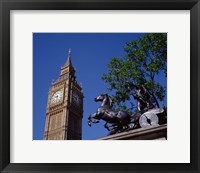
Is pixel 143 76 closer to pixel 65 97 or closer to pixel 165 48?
pixel 165 48

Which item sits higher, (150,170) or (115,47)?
(115,47)

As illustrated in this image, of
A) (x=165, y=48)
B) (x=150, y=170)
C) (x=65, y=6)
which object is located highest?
(x=65, y=6)

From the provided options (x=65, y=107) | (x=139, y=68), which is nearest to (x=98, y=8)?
(x=139, y=68)

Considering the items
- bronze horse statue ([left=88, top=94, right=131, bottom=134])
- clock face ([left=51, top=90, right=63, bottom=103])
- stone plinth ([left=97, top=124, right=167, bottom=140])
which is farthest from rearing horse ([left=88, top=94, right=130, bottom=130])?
clock face ([left=51, top=90, right=63, bottom=103])

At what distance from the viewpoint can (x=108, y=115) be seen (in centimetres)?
441

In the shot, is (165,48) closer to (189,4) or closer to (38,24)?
(189,4)

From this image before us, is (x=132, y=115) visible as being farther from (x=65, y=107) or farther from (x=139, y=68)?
(x=65, y=107)

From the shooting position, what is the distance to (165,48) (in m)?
4.38

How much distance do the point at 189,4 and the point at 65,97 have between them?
4.22ft

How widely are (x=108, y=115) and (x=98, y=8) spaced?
899 millimetres

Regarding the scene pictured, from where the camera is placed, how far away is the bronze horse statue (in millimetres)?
4344

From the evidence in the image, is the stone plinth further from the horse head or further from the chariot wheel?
the horse head

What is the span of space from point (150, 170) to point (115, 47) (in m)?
1.06

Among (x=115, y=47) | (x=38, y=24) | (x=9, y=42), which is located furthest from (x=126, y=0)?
(x=9, y=42)
